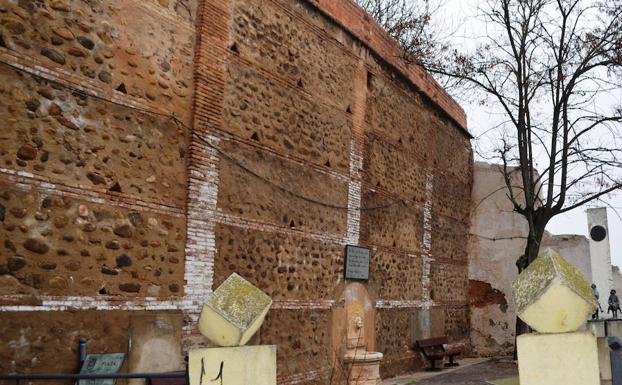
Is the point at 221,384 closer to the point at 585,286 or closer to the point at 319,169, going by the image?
the point at 585,286

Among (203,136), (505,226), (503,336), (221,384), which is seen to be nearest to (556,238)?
(505,226)

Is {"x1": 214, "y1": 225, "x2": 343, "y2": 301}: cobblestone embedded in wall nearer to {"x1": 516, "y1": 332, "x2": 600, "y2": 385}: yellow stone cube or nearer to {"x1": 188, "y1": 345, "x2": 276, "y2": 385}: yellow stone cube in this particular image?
{"x1": 188, "y1": 345, "x2": 276, "y2": 385}: yellow stone cube

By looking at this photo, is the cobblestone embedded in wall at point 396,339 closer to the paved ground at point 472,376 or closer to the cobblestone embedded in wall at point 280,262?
the paved ground at point 472,376

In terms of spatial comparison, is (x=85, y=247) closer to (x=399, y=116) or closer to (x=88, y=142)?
(x=88, y=142)

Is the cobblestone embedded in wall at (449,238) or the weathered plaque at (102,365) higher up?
the cobblestone embedded in wall at (449,238)

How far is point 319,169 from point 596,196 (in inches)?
278

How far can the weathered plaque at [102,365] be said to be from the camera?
577 centimetres

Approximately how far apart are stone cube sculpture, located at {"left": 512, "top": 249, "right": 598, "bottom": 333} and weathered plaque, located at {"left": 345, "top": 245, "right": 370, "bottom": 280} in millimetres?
6909

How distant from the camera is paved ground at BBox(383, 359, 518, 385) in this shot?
37.4 feet

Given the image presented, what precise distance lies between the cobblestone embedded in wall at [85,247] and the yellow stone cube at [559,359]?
422 cm

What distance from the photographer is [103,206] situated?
246 inches

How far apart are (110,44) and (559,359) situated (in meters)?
5.37

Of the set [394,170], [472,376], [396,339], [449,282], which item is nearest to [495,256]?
[449,282]

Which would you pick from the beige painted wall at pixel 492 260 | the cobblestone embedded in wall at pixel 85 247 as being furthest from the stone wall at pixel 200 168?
the beige painted wall at pixel 492 260
